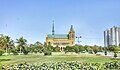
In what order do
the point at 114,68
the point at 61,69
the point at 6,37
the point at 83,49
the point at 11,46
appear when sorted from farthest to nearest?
the point at 83,49, the point at 11,46, the point at 6,37, the point at 114,68, the point at 61,69

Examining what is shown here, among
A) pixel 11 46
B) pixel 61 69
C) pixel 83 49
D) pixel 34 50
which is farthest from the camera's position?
pixel 83 49

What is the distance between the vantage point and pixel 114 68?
122ft

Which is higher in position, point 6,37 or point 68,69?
point 6,37

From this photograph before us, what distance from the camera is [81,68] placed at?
34156 mm

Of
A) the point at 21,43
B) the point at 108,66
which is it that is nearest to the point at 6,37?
the point at 21,43

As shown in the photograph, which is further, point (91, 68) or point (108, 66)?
point (108, 66)

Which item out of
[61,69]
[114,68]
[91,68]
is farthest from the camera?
[114,68]

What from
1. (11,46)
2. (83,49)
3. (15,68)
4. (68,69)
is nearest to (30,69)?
(15,68)

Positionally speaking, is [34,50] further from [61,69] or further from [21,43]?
[61,69]

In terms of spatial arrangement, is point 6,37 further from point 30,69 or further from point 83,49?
point 30,69

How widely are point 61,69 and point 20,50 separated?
333 feet

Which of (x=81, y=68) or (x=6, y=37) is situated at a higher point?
(x=6, y=37)

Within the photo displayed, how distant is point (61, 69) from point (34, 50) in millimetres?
123355

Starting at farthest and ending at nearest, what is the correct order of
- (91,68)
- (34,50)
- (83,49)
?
→ (83,49), (34,50), (91,68)
